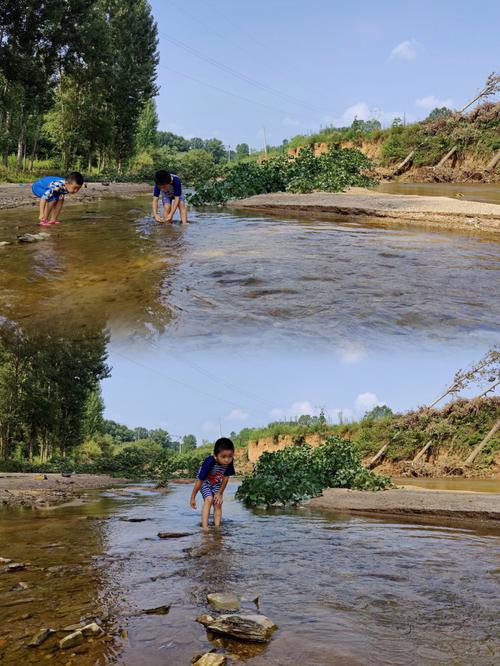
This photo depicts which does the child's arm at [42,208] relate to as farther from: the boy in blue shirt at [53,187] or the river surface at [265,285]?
the river surface at [265,285]

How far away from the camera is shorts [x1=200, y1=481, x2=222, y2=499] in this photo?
8.18m

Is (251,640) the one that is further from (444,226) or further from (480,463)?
(480,463)

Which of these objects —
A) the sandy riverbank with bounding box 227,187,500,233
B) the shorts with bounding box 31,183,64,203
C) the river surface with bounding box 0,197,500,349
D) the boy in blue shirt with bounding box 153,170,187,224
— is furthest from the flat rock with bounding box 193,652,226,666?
the shorts with bounding box 31,183,64,203

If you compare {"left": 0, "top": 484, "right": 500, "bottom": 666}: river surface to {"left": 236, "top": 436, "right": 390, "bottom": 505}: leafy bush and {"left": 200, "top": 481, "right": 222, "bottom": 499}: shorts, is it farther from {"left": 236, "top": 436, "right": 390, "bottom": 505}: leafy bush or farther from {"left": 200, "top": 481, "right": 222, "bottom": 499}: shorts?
{"left": 236, "top": 436, "right": 390, "bottom": 505}: leafy bush

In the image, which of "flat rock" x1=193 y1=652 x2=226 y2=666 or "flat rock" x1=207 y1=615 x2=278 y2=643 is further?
"flat rock" x1=207 y1=615 x2=278 y2=643

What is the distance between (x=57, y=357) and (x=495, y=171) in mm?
20105

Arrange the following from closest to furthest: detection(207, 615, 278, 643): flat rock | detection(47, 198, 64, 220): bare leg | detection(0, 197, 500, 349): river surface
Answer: detection(207, 615, 278, 643): flat rock
detection(0, 197, 500, 349): river surface
detection(47, 198, 64, 220): bare leg

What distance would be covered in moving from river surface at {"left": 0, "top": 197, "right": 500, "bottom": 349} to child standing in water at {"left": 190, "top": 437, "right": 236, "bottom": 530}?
7.17ft

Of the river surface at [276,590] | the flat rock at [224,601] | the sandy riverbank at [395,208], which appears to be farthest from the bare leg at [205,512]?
the sandy riverbank at [395,208]

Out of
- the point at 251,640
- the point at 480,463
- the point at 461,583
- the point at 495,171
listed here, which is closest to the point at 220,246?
the point at 461,583

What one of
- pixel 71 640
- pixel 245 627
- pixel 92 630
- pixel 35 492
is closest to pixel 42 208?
pixel 35 492

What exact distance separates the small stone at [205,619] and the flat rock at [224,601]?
207mm

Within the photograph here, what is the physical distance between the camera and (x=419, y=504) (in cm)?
880

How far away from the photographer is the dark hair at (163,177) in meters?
12.5
